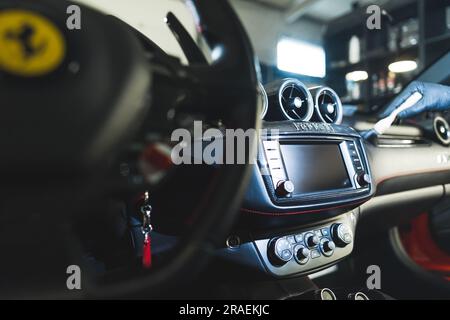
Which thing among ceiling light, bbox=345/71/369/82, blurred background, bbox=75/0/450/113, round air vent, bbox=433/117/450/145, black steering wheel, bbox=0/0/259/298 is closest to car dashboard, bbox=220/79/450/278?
black steering wheel, bbox=0/0/259/298

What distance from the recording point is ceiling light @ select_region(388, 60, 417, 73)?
4.16 meters

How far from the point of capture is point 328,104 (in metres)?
0.98

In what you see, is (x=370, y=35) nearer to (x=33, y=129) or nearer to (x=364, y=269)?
(x=364, y=269)

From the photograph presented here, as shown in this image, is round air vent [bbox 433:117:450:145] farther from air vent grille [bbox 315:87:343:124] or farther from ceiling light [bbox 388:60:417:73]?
ceiling light [bbox 388:60:417:73]

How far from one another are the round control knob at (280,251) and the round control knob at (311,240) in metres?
0.06

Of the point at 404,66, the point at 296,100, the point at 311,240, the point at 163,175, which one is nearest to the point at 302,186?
the point at 311,240

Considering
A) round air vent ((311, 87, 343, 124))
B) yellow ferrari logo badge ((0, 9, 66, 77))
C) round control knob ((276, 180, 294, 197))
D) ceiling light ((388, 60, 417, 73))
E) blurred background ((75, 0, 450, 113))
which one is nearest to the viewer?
yellow ferrari logo badge ((0, 9, 66, 77))

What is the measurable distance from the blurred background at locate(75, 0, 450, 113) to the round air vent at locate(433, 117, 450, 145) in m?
1.22

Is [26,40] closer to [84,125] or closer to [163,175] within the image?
[84,125]

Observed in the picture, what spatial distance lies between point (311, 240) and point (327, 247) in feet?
0.16

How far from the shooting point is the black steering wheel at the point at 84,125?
31 cm

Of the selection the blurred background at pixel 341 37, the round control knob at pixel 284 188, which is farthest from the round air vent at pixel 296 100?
the blurred background at pixel 341 37

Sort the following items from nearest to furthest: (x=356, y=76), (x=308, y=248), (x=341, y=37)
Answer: (x=308, y=248), (x=356, y=76), (x=341, y=37)
